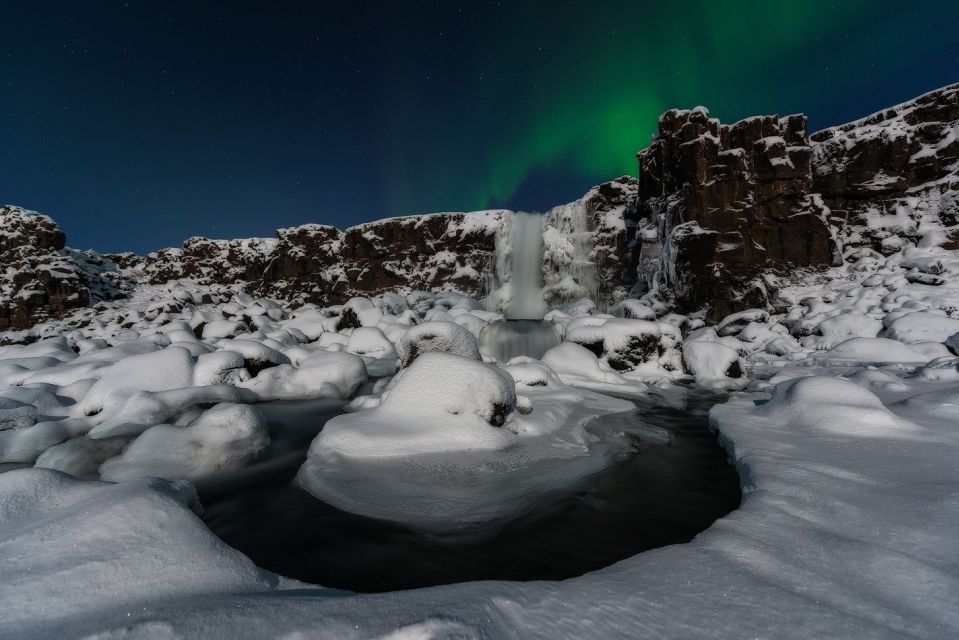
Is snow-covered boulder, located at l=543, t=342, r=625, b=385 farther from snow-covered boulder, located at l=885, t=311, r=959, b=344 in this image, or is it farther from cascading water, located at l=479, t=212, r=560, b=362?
cascading water, located at l=479, t=212, r=560, b=362

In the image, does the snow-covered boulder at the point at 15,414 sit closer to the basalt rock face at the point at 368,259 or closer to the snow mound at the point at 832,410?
the snow mound at the point at 832,410

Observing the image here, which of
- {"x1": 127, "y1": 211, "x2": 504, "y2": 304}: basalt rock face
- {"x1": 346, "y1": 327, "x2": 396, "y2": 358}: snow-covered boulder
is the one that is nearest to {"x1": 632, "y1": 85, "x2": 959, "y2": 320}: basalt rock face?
{"x1": 346, "y1": 327, "x2": 396, "y2": 358}: snow-covered boulder

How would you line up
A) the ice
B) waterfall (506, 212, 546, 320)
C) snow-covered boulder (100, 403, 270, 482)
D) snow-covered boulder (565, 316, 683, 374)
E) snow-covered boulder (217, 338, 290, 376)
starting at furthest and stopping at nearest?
waterfall (506, 212, 546, 320) → snow-covered boulder (565, 316, 683, 374) → snow-covered boulder (217, 338, 290, 376) → snow-covered boulder (100, 403, 270, 482) → the ice

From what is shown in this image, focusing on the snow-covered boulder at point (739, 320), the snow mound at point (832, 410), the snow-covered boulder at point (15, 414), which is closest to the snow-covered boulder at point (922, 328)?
the snow-covered boulder at point (739, 320)

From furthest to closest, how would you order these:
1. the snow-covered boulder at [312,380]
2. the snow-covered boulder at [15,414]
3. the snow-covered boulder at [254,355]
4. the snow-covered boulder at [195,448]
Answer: the snow-covered boulder at [254,355] → the snow-covered boulder at [312,380] → the snow-covered boulder at [15,414] → the snow-covered boulder at [195,448]

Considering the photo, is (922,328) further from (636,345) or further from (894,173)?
(894,173)

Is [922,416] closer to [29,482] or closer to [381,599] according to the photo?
[381,599]

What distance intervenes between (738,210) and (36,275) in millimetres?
71153

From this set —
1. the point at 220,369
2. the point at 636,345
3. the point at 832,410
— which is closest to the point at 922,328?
the point at 636,345

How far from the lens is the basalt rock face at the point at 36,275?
44406 mm

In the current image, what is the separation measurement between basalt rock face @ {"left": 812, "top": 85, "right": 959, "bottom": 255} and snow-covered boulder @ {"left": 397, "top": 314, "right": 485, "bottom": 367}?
26.2 meters

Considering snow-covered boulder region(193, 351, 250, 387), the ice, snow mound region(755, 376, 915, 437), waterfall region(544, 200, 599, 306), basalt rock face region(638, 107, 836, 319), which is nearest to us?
the ice

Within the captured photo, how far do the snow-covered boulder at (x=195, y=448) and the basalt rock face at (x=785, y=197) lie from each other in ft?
74.1

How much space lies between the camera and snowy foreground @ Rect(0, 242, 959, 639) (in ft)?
5.25
